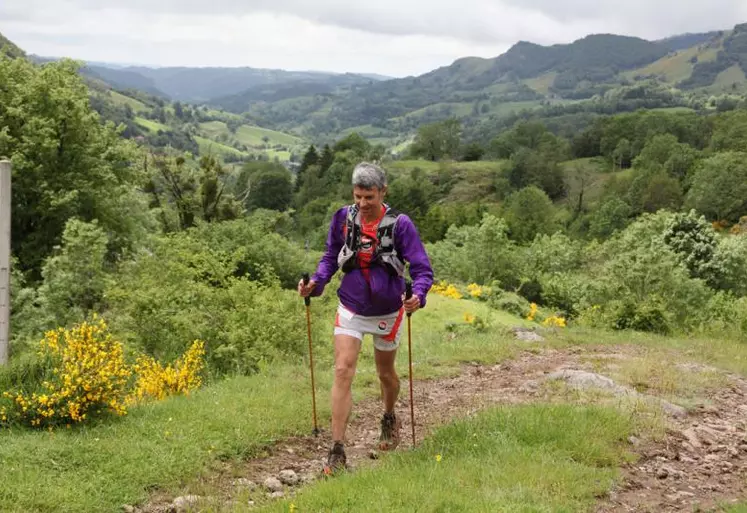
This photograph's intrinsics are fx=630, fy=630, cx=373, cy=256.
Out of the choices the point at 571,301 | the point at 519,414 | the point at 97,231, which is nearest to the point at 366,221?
the point at 519,414

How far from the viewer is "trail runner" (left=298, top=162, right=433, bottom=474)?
586 cm

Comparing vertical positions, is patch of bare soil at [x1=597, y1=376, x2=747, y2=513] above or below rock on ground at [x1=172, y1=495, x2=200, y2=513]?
below

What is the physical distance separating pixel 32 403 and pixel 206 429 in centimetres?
173

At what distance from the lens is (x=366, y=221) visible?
236 inches

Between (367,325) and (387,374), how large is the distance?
71 centimetres

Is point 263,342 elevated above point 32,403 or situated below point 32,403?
below

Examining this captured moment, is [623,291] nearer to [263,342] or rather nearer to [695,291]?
[695,291]

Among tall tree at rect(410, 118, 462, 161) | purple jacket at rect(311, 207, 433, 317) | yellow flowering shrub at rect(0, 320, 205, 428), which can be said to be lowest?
yellow flowering shrub at rect(0, 320, 205, 428)

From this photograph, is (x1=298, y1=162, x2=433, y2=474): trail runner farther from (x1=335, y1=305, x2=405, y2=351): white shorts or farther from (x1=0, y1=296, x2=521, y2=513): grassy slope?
(x1=0, y1=296, x2=521, y2=513): grassy slope

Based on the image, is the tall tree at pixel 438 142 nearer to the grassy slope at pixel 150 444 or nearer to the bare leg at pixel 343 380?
the grassy slope at pixel 150 444

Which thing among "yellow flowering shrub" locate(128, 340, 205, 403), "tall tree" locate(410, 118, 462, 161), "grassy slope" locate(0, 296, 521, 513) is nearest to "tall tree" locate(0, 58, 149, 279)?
"yellow flowering shrub" locate(128, 340, 205, 403)

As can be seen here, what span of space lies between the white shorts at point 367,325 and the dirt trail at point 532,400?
133cm

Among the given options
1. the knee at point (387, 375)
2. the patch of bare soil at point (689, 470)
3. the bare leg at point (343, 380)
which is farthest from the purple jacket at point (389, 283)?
the patch of bare soil at point (689, 470)

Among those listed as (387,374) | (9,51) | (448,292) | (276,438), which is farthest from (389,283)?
(9,51)
